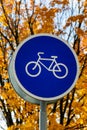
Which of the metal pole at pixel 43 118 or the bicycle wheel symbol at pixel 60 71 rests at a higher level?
the bicycle wheel symbol at pixel 60 71

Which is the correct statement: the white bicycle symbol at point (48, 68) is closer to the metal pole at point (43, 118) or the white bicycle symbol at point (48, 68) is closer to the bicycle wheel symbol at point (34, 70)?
the bicycle wheel symbol at point (34, 70)

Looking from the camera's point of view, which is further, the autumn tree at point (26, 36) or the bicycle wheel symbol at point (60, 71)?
the autumn tree at point (26, 36)

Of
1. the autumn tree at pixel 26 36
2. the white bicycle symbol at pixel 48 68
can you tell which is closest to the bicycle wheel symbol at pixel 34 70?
the white bicycle symbol at pixel 48 68

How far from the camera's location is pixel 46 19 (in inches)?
344

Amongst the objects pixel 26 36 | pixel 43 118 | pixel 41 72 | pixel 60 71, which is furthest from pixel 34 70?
pixel 26 36

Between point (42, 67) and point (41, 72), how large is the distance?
0.11 ft

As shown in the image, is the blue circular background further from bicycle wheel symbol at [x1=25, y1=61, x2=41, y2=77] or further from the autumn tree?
the autumn tree

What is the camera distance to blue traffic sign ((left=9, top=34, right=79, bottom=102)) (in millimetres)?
2289

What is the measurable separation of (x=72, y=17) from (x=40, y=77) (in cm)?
666

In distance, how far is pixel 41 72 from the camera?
231cm

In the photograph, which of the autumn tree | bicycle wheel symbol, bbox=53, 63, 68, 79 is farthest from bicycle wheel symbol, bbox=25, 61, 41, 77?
the autumn tree

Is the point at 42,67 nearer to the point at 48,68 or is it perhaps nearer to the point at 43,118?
the point at 48,68

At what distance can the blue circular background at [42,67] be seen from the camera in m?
2.30

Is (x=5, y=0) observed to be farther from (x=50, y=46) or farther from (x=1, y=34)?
(x=50, y=46)
